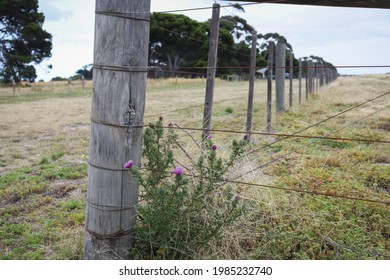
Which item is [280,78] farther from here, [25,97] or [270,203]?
[25,97]

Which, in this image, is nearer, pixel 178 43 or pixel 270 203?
pixel 270 203

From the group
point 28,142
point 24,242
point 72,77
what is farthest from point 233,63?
point 24,242

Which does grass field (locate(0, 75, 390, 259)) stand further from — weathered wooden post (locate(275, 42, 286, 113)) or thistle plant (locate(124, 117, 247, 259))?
weathered wooden post (locate(275, 42, 286, 113))

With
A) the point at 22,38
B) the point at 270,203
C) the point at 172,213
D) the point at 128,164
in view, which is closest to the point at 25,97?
the point at 22,38

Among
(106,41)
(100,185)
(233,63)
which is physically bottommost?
(100,185)

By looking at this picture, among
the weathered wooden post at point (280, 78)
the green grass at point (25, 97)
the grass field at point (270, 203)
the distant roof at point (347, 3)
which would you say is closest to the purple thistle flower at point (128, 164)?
the grass field at point (270, 203)

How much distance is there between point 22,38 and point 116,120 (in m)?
29.8

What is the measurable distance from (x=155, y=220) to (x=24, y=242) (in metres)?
1.46

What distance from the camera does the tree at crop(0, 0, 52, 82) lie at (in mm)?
27500

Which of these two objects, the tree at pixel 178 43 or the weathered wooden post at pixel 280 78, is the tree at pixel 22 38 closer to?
the tree at pixel 178 43

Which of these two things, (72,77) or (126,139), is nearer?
(126,139)

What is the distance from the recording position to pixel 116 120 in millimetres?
2434
